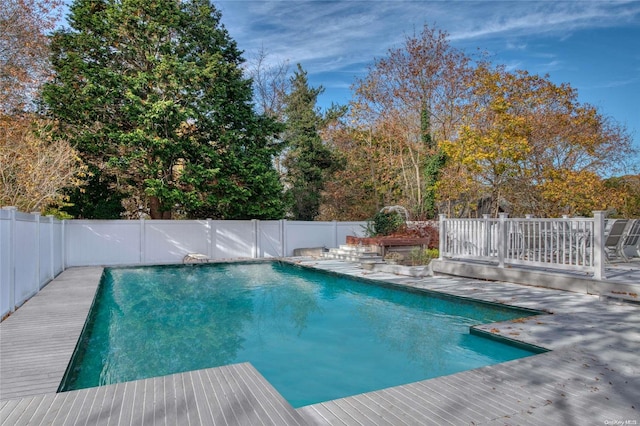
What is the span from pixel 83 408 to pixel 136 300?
17.7ft

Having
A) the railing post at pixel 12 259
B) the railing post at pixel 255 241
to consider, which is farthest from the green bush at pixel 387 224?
the railing post at pixel 12 259

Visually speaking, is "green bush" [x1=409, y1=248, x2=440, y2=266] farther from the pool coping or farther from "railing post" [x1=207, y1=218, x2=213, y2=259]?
"railing post" [x1=207, y1=218, x2=213, y2=259]

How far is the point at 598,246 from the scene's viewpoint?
237 inches

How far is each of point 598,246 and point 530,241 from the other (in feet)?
5.58

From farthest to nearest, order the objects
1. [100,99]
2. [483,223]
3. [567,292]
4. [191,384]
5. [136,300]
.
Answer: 1. [100,99]
2. [483,223]
3. [136,300]
4. [567,292]
5. [191,384]

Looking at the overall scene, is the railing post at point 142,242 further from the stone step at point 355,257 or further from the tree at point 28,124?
the stone step at point 355,257

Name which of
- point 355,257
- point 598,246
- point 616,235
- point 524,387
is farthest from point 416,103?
point 524,387

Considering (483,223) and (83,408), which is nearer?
(83,408)

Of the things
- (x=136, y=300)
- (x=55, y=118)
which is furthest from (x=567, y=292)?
(x=55, y=118)

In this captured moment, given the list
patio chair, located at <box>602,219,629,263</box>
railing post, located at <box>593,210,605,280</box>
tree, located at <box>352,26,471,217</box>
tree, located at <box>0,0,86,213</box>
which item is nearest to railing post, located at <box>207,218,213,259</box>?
tree, located at <box>0,0,86,213</box>

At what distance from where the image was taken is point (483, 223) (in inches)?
325

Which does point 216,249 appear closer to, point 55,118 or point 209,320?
point 55,118

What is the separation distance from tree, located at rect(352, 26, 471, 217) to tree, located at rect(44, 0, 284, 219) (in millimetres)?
5458

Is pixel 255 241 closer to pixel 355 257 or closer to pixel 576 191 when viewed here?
pixel 355 257
